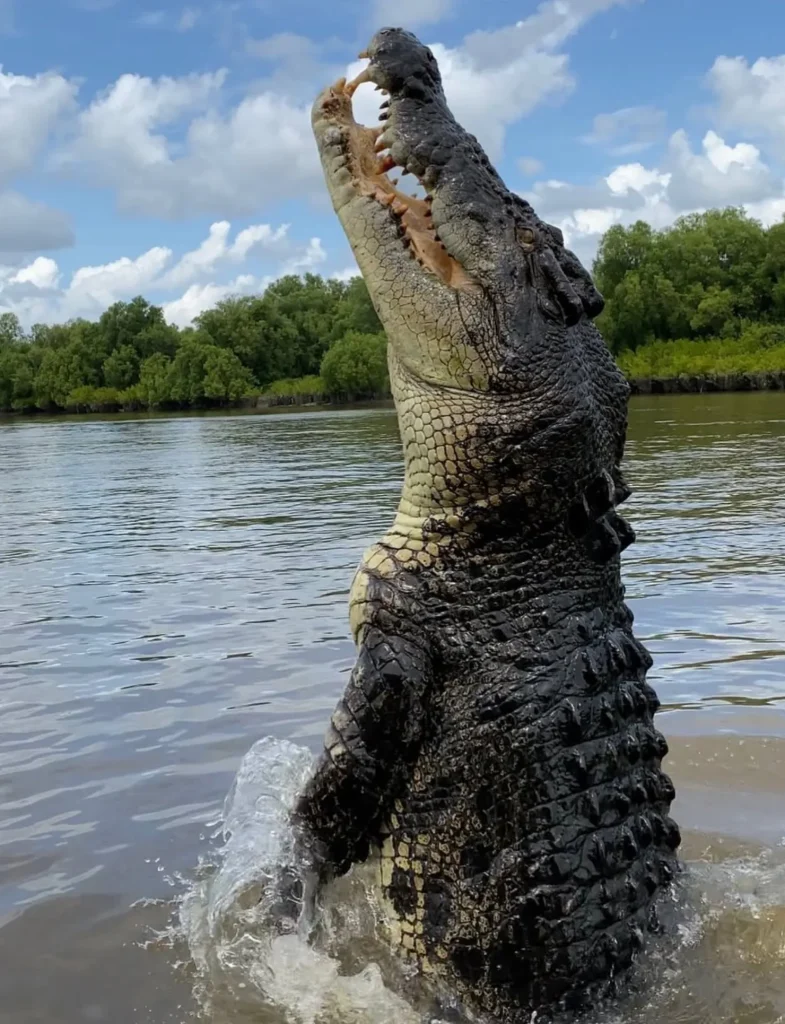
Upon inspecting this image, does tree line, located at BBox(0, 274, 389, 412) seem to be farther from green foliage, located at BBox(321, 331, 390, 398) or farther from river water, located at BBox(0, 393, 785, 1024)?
river water, located at BBox(0, 393, 785, 1024)

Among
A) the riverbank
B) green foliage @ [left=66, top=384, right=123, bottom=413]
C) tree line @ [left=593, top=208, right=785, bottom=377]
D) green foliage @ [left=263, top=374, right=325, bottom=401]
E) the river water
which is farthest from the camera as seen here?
green foliage @ [left=66, top=384, right=123, bottom=413]

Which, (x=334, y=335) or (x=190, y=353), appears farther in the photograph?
(x=334, y=335)

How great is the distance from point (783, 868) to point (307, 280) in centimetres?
12197

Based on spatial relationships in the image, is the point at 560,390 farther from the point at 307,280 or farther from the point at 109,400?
the point at 307,280

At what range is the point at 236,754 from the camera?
18.4ft

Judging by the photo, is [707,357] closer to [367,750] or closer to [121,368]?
[121,368]

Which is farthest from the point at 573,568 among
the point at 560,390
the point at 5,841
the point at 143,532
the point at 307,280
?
the point at 307,280

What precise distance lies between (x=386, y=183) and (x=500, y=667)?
1.68m

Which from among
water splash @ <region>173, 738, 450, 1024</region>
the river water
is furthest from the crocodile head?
the river water

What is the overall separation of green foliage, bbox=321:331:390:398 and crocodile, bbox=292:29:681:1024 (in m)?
75.6

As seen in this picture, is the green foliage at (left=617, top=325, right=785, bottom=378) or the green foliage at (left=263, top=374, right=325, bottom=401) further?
the green foliage at (left=263, top=374, right=325, bottom=401)

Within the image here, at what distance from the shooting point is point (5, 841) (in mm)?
4672

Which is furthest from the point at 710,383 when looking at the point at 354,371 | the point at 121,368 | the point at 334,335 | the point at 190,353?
the point at 121,368

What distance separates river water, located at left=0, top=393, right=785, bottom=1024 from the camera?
11.3ft
